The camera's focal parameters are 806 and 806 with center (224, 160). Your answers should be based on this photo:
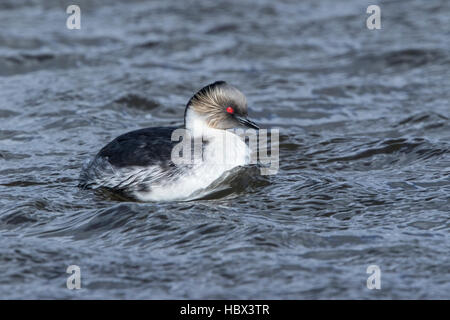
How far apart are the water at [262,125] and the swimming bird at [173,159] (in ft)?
0.55

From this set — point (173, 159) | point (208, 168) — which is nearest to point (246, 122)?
point (208, 168)

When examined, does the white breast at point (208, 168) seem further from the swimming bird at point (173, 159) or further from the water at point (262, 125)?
the water at point (262, 125)

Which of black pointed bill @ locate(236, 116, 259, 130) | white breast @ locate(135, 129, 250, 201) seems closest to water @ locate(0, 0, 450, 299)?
white breast @ locate(135, 129, 250, 201)

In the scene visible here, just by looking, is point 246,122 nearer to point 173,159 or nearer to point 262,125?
point 173,159

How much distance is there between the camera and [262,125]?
11.1 m

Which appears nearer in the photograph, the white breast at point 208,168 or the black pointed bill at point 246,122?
the white breast at point 208,168

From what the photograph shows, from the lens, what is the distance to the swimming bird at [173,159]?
7.88m

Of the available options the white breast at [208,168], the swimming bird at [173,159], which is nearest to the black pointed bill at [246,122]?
the swimming bird at [173,159]

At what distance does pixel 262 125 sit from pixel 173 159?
343cm
